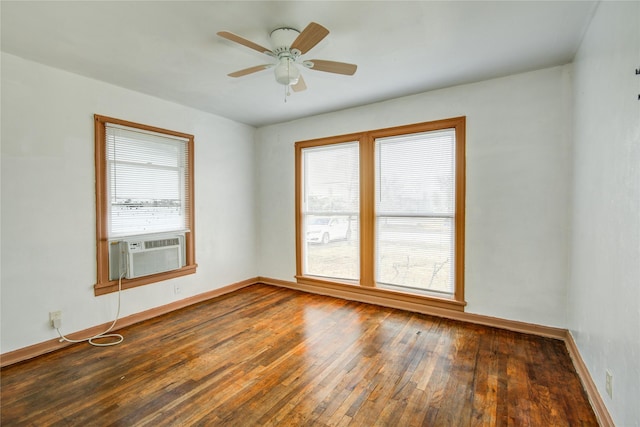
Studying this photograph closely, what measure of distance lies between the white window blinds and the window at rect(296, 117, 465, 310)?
166 centimetres

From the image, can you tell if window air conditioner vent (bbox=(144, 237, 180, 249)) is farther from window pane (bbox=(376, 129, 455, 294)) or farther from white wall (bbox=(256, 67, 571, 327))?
white wall (bbox=(256, 67, 571, 327))

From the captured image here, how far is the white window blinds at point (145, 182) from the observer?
10.6 ft

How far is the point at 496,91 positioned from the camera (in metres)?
3.12

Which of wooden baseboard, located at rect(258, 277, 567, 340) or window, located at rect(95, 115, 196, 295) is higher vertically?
window, located at rect(95, 115, 196, 295)

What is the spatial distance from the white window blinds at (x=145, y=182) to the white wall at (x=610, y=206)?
410 centimetres

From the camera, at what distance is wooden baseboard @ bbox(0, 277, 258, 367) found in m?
2.54

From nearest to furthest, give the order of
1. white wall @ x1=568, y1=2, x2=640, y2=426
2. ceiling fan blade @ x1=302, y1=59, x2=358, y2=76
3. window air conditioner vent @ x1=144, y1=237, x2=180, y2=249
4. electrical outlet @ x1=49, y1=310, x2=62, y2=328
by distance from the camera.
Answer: white wall @ x1=568, y1=2, x2=640, y2=426
ceiling fan blade @ x1=302, y1=59, x2=358, y2=76
electrical outlet @ x1=49, y1=310, x2=62, y2=328
window air conditioner vent @ x1=144, y1=237, x2=180, y2=249

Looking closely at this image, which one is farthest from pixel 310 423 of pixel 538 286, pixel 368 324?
pixel 538 286

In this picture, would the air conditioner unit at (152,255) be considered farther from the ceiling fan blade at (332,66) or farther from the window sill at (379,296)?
the ceiling fan blade at (332,66)

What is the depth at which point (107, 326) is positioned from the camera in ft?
10.3

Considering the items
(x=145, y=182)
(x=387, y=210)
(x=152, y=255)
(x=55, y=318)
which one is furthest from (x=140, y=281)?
(x=387, y=210)

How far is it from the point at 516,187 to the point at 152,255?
13.3 feet

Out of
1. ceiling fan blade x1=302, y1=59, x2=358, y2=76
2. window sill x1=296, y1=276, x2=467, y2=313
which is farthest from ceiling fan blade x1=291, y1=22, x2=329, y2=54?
window sill x1=296, y1=276, x2=467, y2=313

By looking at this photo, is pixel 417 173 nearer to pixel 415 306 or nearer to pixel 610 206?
pixel 415 306
